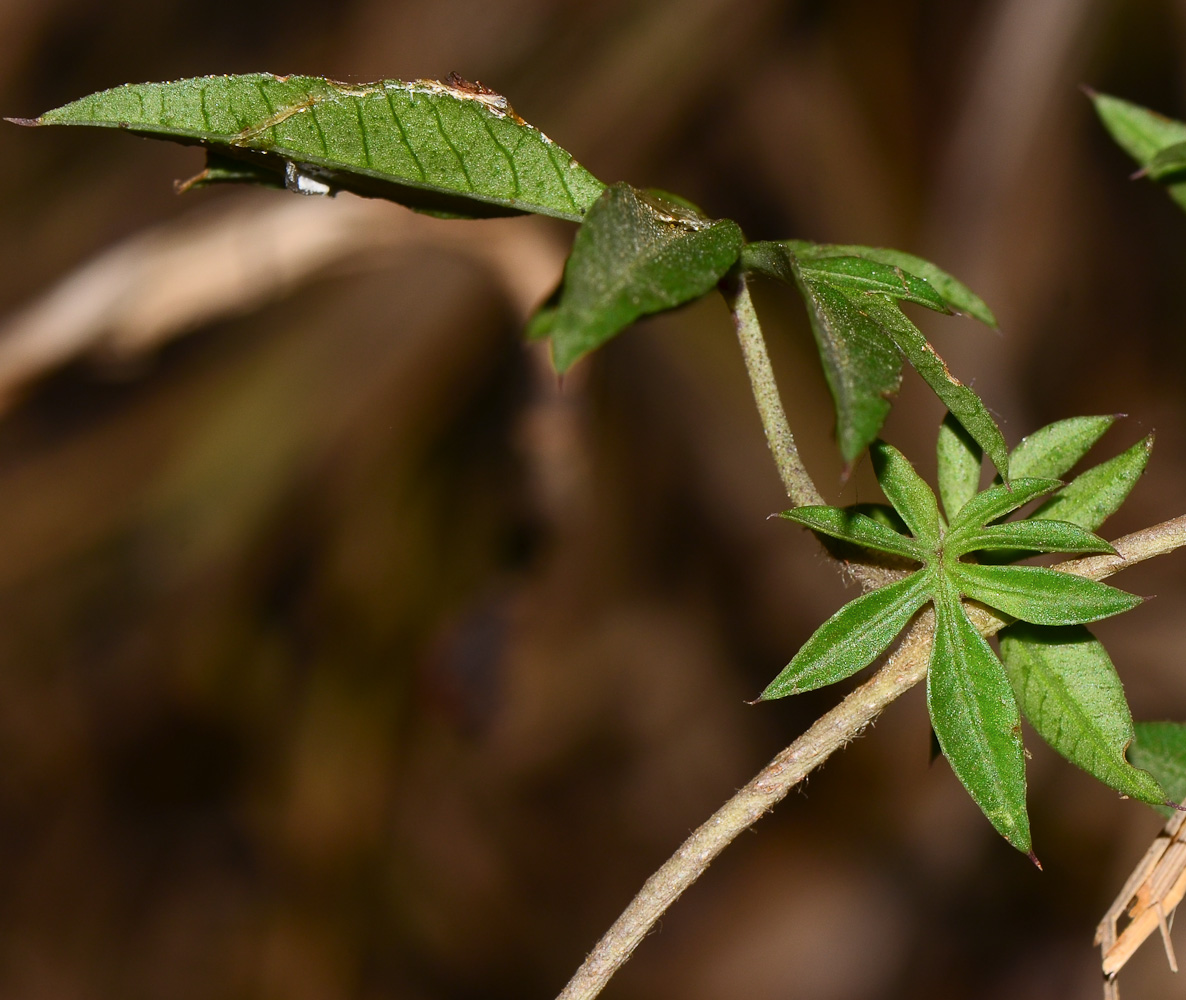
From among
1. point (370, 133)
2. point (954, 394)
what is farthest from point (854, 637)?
point (370, 133)

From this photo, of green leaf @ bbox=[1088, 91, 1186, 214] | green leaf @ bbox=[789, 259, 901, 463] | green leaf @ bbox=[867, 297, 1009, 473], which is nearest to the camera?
green leaf @ bbox=[789, 259, 901, 463]

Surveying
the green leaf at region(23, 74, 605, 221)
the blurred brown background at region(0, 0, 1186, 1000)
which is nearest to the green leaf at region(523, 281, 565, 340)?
the green leaf at region(23, 74, 605, 221)

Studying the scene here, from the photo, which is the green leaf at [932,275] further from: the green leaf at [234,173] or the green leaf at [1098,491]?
the green leaf at [234,173]

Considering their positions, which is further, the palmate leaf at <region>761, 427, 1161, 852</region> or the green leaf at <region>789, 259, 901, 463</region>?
the palmate leaf at <region>761, 427, 1161, 852</region>

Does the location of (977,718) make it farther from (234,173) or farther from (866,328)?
(234,173)

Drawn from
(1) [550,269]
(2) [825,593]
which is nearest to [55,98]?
(1) [550,269]

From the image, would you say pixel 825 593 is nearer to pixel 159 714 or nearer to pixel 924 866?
pixel 924 866

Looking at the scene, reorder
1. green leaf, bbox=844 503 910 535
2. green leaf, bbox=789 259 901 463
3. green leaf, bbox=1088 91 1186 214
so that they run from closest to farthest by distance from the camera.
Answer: green leaf, bbox=789 259 901 463 → green leaf, bbox=844 503 910 535 → green leaf, bbox=1088 91 1186 214

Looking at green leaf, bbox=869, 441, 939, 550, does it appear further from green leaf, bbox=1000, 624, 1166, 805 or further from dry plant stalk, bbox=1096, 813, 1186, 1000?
dry plant stalk, bbox=1096, 813, 1186, 1000
